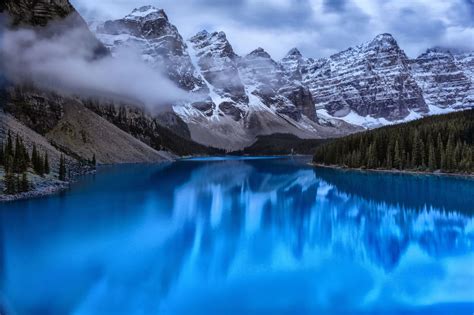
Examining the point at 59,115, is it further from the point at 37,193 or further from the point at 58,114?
the point at 37,193

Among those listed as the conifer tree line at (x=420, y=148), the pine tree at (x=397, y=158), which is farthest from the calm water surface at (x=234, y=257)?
the pine tree at (x=397, y=158)

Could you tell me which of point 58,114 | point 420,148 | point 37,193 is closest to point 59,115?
point 58,114

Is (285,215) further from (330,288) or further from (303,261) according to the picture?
(330,288)

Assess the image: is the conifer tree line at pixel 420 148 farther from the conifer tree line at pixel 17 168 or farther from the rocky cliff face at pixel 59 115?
the conifer tree line at pixel 17 168

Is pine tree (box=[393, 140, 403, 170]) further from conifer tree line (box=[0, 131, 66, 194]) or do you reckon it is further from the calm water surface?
conifer tree line (box=[0, 131, 66, 194])

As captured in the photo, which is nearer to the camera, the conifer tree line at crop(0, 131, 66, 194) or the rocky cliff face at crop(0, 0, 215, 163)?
the conifer tree line at crop(0, 131, 66, 194)

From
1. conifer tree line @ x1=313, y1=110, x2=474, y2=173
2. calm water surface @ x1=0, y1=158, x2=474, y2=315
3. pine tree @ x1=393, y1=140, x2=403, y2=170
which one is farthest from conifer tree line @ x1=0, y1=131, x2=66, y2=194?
conifer tree line @ x1=313, y1=110, x2=474, y2=173

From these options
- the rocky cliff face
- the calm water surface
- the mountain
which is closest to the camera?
the calm water surface
